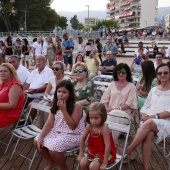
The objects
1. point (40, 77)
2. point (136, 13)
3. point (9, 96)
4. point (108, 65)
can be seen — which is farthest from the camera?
point (136, 13)

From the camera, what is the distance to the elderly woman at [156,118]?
11.1 feet

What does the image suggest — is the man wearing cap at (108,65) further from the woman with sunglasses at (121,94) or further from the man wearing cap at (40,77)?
the woman with sunglasses at (121,94)

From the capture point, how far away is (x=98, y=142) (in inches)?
117

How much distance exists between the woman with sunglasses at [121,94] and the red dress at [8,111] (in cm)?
138

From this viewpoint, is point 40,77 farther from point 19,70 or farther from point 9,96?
point 9,96

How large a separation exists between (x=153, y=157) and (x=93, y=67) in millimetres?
4063

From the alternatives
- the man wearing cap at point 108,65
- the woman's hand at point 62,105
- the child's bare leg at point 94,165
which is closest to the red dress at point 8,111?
the woman's hand at point 62,105

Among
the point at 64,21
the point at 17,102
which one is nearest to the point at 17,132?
the point at 17,102

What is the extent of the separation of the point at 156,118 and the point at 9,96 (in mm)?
2213

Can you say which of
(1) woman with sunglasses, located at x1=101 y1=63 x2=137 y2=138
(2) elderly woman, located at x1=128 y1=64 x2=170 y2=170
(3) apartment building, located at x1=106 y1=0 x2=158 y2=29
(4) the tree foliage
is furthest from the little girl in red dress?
(3) apartment building, located at x1=106 y1=0 x2=158 y2=29

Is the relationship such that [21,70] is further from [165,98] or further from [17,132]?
[165,98]

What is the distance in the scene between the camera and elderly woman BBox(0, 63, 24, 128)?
13.8ft

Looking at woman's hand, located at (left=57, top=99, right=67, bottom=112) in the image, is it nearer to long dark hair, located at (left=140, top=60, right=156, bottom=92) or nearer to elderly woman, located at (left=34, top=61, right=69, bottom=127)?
elderly woman, located at (left=34, top=61, right=69, bottom=127)

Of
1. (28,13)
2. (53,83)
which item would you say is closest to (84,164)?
(53,83)
